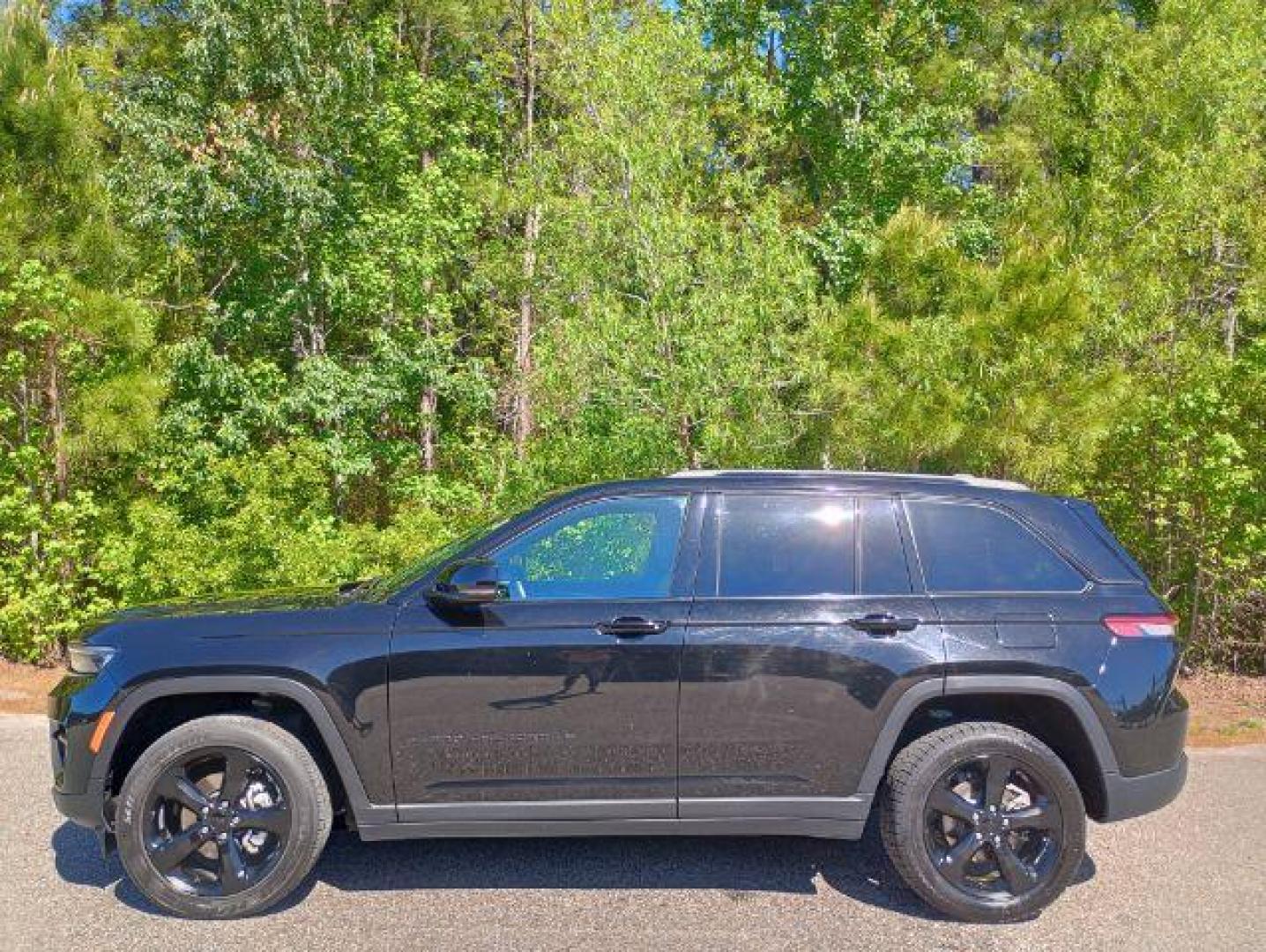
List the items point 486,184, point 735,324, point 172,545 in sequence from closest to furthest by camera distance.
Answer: point 735,324, point 172,545, point 486,184

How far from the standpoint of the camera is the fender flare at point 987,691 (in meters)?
4.07

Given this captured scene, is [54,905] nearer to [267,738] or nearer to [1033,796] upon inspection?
[267,738]

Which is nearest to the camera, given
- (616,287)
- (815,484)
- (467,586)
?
(467,586)

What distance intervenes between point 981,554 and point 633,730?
1653mm

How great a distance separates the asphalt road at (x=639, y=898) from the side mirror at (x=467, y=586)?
4.08 ft

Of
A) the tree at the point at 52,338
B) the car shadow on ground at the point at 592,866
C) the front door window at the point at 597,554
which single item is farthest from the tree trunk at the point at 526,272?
the car shadow on ground at the point at 592,866

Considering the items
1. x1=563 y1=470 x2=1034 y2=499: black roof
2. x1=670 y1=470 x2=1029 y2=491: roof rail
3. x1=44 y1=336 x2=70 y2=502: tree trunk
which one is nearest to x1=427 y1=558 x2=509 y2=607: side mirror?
x1=563 y1=470 x2=1034 y2=499: black roof

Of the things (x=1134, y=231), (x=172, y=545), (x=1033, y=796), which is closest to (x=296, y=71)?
(x=172, y=545)

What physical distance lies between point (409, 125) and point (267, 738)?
39.2ft

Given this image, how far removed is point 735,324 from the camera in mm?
7688

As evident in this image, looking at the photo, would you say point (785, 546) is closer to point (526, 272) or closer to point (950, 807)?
point (950, 807)

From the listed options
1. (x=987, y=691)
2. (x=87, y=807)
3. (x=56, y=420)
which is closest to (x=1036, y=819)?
(x=987, y=691)

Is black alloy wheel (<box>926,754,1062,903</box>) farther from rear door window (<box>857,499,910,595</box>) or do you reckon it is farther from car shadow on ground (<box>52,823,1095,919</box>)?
rear door window (<box>857,499,910,595</box>)

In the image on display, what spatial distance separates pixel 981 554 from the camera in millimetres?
4324
